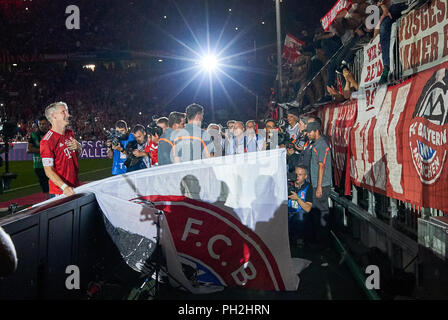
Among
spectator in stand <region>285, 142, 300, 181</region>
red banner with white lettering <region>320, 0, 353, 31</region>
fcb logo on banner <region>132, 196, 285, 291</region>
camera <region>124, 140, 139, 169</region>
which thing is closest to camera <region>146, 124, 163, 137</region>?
camera <region>124, 140, 139, 169</region>

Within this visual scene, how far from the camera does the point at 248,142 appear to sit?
1050 cm

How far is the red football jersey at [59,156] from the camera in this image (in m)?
4.82

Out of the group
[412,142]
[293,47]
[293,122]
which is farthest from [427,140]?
[293,47]

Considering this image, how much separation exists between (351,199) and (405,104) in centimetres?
303

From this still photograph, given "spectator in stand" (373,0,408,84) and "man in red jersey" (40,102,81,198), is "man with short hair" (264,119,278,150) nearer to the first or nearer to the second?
"spectator in stand" (373,0,408,84)

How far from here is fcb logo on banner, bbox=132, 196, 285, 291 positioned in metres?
4.09

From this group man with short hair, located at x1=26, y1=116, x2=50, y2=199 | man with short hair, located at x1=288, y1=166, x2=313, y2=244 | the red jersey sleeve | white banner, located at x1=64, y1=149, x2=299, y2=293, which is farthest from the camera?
man with short hair, located at x1=26, y1=116, x2=50, y2=199

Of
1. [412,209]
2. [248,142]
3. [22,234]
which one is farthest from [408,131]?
[248,142]

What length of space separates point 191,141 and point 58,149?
1.81 metres

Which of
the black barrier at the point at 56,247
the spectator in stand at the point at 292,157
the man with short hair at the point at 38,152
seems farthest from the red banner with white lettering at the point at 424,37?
the man with short hair at the point at 38,152

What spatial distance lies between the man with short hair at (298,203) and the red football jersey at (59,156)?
3166mm

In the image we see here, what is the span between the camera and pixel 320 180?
20.6 feet

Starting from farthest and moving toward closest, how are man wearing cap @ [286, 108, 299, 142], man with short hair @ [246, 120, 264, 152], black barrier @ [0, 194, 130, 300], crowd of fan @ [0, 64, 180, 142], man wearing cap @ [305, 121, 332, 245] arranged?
crowd of fan @ [0, 64, 180, 142] → man with short hair @ [246, 120, 264, 152] → man wearing cap @ [286, 108, 299, 142] → man wearing cap @ [305, 121, 332, 245] → black barrier @ [0, 194, 130, 300]
